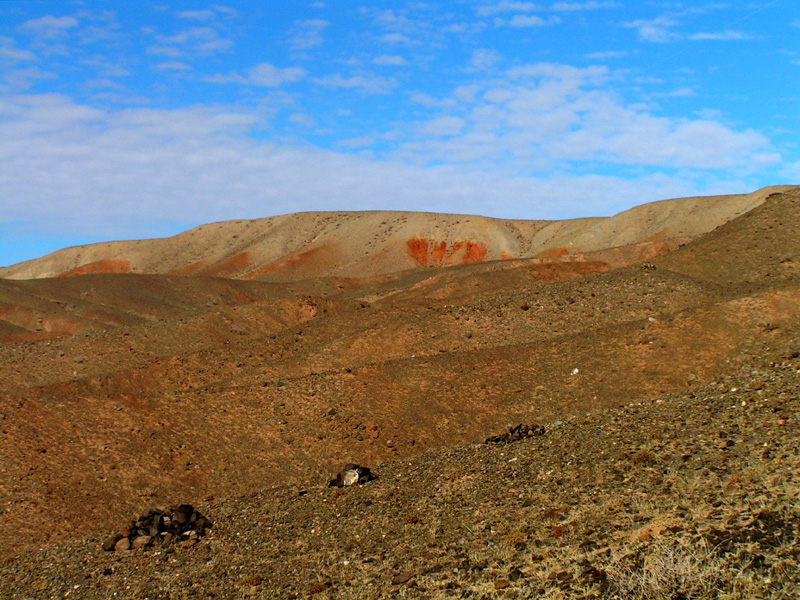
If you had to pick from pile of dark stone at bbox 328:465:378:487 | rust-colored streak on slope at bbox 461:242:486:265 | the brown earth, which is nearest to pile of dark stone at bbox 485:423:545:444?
the brown earth

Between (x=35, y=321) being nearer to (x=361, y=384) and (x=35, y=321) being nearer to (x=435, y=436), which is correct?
(x=361, y=384)

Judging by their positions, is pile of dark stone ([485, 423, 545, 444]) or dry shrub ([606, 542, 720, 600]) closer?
dry shrub ([606, 542, 720, 600])

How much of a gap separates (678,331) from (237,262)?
72.8 meters

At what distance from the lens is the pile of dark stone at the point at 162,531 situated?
1013 centimetres

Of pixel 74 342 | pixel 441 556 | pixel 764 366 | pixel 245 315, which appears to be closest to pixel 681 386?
pixel 764 366

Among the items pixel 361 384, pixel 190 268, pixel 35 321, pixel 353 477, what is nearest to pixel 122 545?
pixel 353 477

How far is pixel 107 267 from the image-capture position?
91.4m

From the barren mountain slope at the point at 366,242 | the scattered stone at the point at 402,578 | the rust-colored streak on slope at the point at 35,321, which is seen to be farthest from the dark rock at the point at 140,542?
the barren mountain slope at the point at 366,242

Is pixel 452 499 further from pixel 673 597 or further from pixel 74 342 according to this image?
pixel 74 342

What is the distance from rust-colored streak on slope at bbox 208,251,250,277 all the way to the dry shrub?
77937mm

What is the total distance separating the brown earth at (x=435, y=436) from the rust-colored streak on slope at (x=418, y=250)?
4997 cm

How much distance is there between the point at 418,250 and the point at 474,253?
595 cm

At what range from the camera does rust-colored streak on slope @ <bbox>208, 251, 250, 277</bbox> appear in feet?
270

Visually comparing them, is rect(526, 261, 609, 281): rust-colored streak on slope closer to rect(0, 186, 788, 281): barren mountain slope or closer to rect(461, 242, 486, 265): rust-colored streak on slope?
rect(0, 186, 788, 281): barren mountain slope
